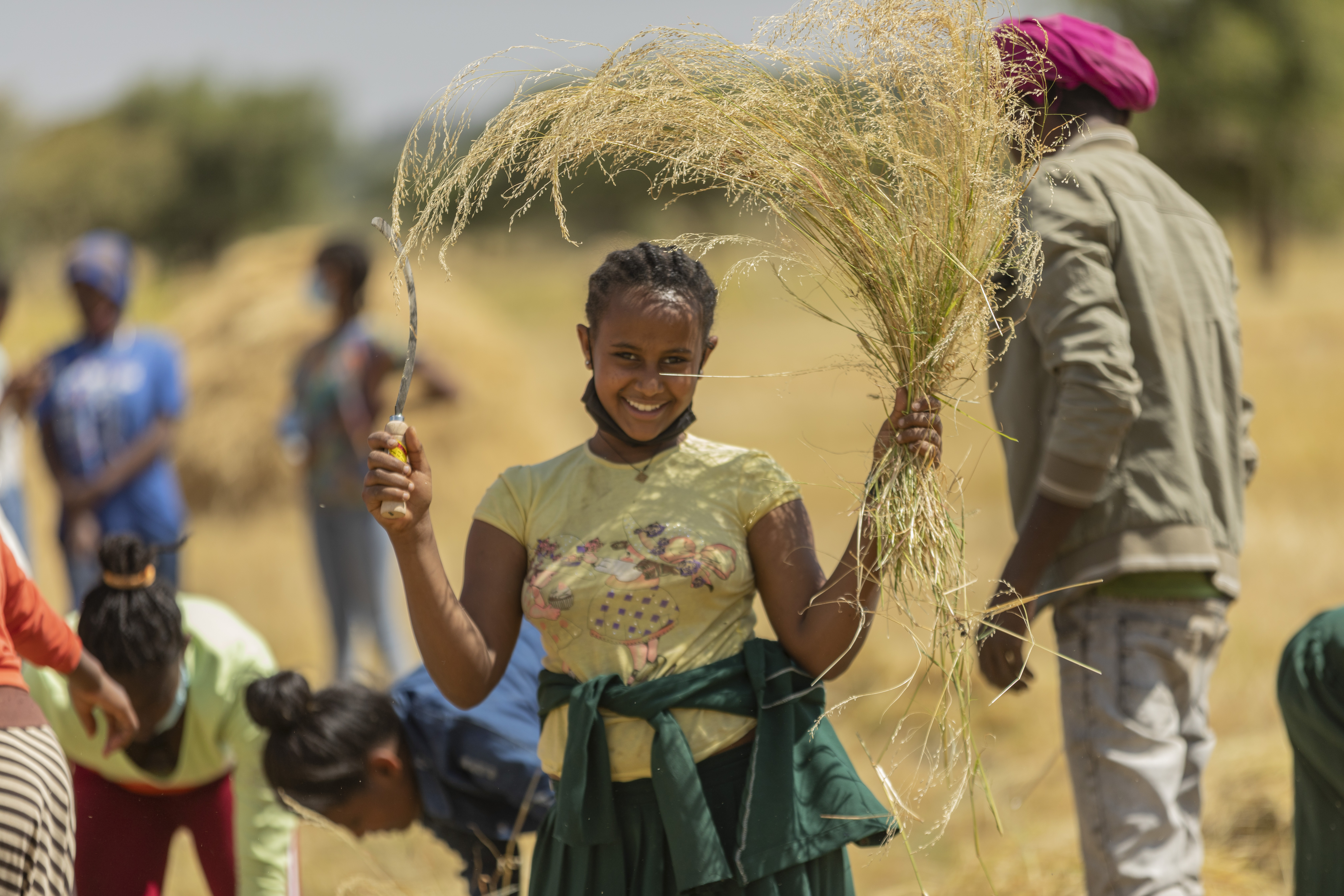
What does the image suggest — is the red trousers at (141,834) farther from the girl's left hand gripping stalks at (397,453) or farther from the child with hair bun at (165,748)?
the girl's left hand gripping stalks at (397,453)

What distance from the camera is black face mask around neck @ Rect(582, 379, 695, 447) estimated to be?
2.12m

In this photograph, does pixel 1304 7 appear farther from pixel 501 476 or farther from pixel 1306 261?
pixel 501 476

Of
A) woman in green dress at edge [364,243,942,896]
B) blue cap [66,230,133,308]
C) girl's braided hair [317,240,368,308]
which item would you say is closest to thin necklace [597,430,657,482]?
woman in green dress at edge [364,243,942,896]

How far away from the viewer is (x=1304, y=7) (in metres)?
20.5

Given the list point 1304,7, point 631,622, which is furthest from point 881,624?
point 1304,7

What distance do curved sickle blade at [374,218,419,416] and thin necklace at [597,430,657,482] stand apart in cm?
33

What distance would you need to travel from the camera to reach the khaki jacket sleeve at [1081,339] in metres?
2.37

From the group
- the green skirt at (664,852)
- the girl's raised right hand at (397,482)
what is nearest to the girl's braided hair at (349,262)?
the girl's raised right hand at (397,482)

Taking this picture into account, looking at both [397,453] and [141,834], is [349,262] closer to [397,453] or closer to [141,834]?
[141,834]

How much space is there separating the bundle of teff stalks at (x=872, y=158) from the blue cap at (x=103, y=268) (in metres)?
3.63

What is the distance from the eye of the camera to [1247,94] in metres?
20.3

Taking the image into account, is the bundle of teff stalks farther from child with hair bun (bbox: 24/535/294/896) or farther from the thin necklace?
child with hair bun (bbox: 24/535/294/896)

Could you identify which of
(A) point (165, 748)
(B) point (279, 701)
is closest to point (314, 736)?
(B) point (279, 701)

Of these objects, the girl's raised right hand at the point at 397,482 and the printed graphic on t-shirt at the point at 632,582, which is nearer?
the girl's raised right hand at the point at 397,482
